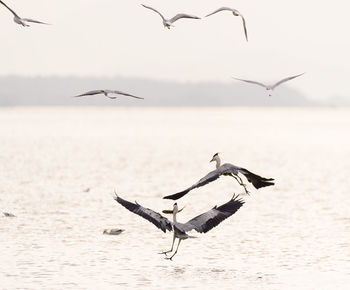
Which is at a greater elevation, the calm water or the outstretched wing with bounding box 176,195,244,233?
the outstretched wing with bounding box 176,195,244,233

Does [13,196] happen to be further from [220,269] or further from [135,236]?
[220,269]

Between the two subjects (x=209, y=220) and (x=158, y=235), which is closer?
(x=209, y=220)

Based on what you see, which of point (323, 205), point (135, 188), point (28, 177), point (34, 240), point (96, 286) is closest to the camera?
point (96, 286)

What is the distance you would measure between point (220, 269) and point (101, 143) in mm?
85889

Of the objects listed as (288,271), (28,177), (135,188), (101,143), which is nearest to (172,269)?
(288,271)

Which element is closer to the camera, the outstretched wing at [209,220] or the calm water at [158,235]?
the outstretched wing at [209,220]

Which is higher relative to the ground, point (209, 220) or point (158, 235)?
point (209, 220)

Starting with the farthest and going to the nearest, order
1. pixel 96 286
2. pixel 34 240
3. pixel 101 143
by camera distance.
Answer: pixel 101 143 < pixel 34 240 < pixel 96 286

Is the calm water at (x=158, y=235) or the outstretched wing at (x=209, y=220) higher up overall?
the outstretched wing at (x=209, y=220)

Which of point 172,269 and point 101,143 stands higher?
point 172,269

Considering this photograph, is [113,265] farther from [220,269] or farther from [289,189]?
[289,189]

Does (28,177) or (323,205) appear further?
(28,177)

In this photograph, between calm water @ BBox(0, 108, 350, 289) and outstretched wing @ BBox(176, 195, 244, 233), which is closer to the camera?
outstretched wing @ BBox(176, 195, 244, 233)

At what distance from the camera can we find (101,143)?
370ft
